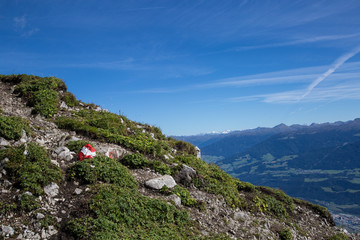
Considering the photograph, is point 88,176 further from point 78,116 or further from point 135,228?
point 78,116

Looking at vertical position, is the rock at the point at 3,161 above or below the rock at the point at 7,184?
above

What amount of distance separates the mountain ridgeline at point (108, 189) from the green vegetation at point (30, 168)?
4 cm

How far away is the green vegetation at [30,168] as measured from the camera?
32.1ft

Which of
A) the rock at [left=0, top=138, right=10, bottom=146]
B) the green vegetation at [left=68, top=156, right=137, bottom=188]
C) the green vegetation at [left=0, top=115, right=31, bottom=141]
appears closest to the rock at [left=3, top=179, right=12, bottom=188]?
the green vegetation at [left=68, top=156, right=137, bottom=188]

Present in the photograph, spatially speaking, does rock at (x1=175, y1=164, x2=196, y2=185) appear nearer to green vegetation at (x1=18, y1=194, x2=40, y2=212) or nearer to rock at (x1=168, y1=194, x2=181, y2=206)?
rock at (x1=168, y1=194, x2=181, y2=206)

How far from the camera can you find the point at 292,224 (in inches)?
693

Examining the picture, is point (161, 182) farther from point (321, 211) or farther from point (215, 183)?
point (321, 211)

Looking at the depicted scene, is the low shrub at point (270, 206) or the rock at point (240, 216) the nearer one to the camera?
the rock at point (240, 216)

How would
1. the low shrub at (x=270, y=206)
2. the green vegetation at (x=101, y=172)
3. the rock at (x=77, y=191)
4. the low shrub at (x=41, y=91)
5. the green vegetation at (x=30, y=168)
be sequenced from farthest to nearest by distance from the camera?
the low shrub at (x=41, y=91)
the low shrub at (x=270, y=206)
the green vegetation at (x=101, y=172)
the rock at (x=77, y=191)
the green vegetation at (x=30, y=168)

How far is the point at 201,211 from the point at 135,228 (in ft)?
16.1

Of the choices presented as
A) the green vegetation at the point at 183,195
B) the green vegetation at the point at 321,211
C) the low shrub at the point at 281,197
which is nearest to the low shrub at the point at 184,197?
the green vegetation at the point at 183,195

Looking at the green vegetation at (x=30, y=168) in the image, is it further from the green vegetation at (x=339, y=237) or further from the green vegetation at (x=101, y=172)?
the green vegetation at (x=339, y=237)

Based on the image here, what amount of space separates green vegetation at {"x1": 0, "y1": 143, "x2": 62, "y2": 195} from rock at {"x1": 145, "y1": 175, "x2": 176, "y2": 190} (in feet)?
15.2

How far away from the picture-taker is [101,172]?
1205 cm
